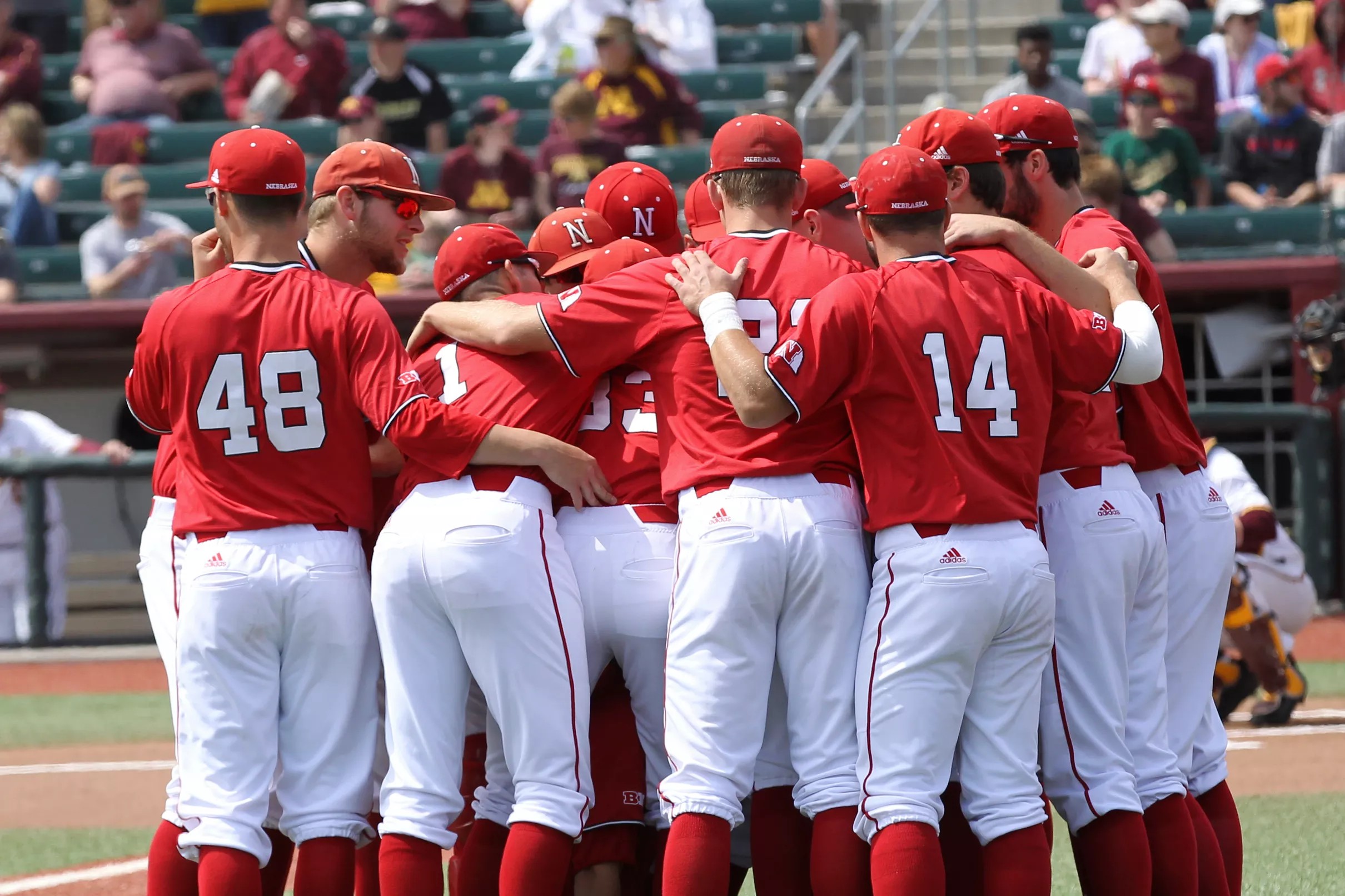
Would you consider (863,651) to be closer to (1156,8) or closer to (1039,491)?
(1039,491)

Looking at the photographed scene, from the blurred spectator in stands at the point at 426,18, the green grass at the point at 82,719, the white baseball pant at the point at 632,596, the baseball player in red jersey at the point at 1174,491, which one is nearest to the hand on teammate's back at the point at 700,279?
the white baseball pant at the point at 632,596

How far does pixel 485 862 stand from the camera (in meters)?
4.35

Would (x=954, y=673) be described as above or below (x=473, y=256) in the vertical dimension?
below

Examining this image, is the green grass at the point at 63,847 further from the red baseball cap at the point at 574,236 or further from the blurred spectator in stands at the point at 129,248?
the blurred spectator in stands at the point at 129,248

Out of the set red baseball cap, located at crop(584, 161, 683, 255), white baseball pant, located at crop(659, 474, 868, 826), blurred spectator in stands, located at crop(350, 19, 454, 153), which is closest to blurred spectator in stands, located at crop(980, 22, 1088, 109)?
blurred spectator in stands, located at crop(350, 19, 454, 153)

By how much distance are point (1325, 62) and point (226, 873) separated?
10.2m

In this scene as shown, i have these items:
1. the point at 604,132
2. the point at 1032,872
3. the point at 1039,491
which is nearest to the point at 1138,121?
the point at 604,132

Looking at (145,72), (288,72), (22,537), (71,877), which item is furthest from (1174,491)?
(145,72)

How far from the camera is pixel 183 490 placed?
4.24 m

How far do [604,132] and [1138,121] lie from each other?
3.43m

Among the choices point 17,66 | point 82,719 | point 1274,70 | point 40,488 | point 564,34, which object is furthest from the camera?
point 17,66

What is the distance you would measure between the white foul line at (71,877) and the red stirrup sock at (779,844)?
2.27 meters

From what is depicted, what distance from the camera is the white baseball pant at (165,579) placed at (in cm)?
433

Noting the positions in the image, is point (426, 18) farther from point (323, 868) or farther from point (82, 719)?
point (323, 868)
